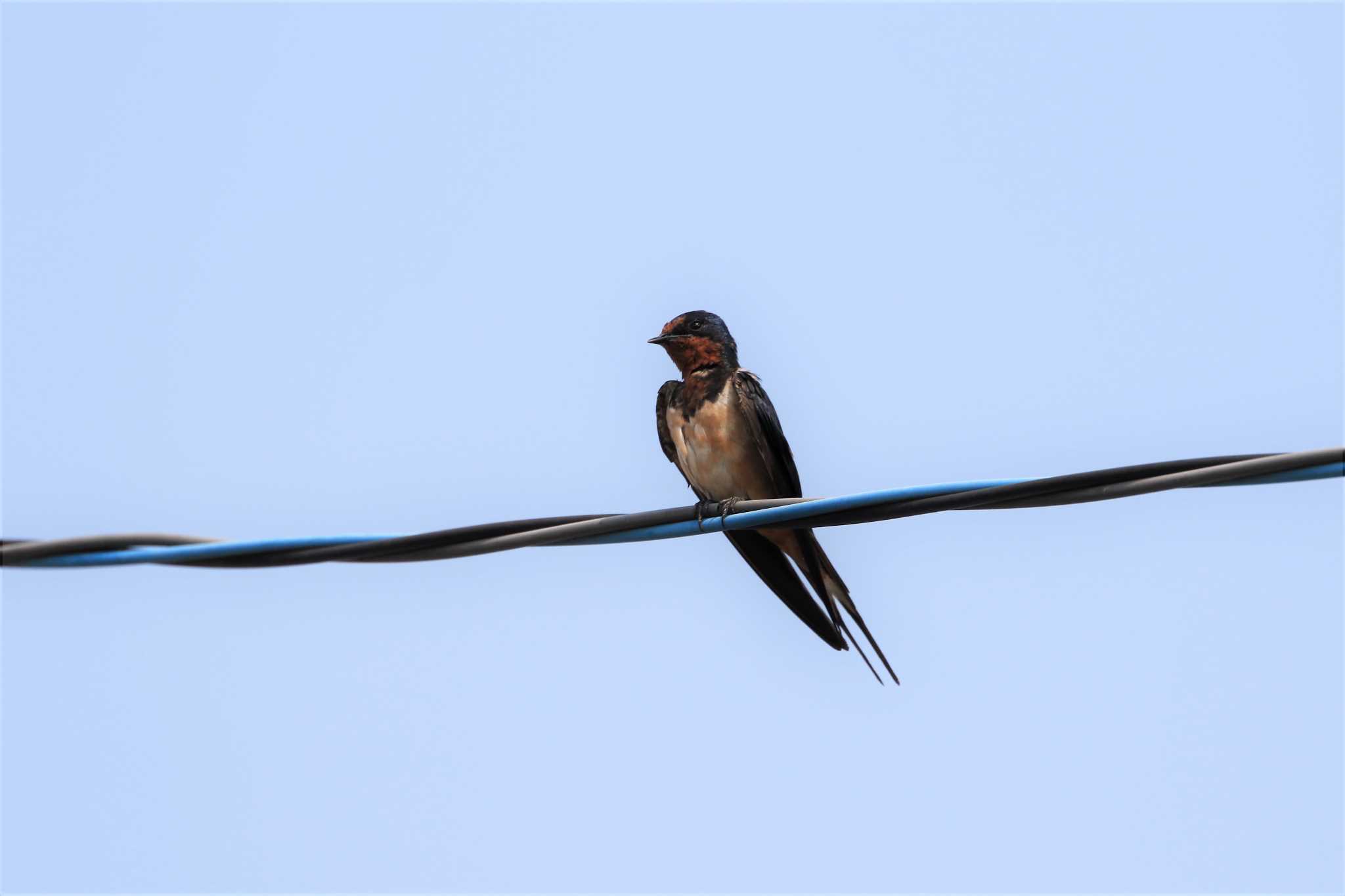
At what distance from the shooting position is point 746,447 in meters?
7.03

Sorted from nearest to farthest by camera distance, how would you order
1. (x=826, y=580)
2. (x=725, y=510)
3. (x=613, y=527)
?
1. (x=613, y=527)
2. (x=725, y=510)
3. (x=826, y=580)

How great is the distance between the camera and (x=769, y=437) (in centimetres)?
708

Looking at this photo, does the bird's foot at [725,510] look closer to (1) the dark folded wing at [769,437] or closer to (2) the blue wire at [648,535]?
(2) the blue wire at [648,535]

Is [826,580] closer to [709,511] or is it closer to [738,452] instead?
[738,452]

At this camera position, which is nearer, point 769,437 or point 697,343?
point 769,437

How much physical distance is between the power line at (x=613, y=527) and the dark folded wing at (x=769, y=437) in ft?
8.22

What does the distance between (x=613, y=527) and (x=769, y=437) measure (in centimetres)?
282

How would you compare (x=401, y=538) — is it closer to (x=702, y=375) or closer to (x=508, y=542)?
(x=508, y=542)

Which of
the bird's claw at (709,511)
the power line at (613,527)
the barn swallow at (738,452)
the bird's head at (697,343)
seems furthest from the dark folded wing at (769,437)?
the power line at (613,527)

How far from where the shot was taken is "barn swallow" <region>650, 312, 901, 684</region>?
6637 mm

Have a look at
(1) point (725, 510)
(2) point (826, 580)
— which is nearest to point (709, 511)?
(1) point (725, 510)

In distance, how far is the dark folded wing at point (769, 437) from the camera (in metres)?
7.04

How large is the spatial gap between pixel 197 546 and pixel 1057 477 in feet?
6.85

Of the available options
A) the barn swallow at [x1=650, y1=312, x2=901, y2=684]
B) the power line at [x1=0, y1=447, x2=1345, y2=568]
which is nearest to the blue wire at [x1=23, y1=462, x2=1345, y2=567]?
the power line at [x1=0, y1=447, x2=1345, y2=568]
